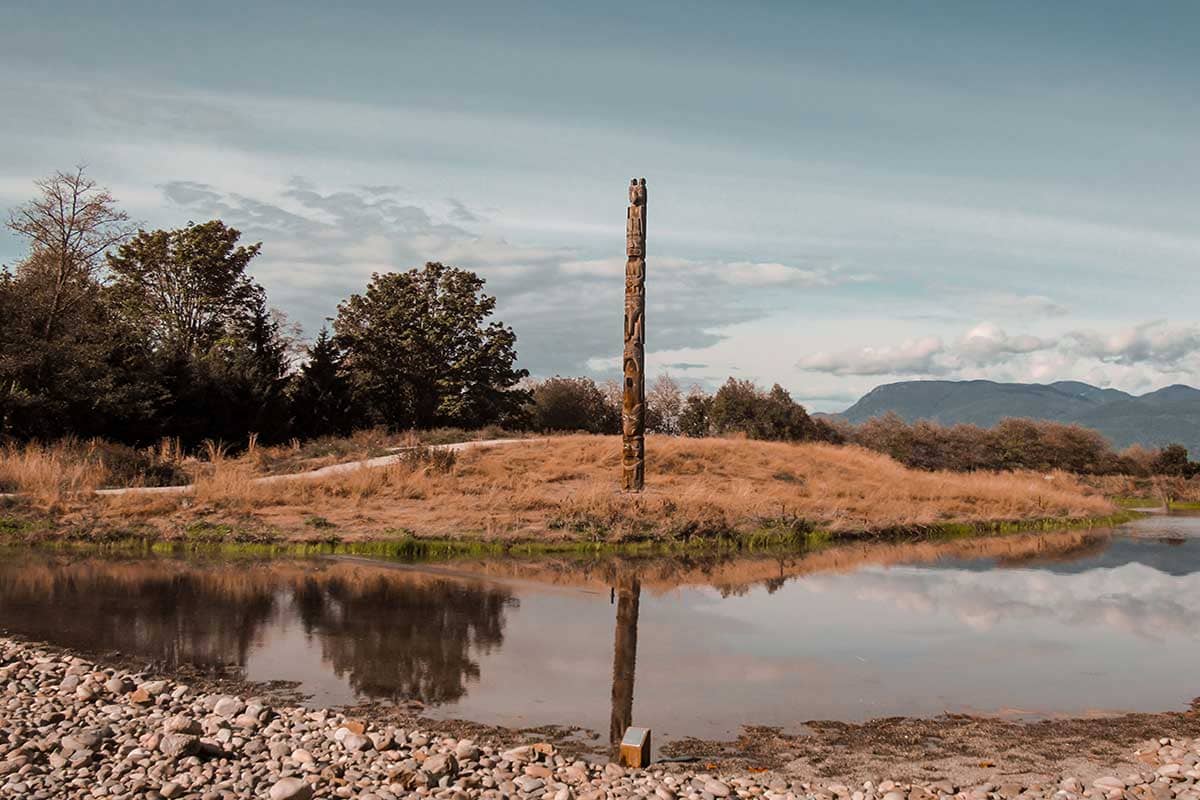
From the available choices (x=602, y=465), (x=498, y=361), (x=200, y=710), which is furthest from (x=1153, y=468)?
(x=200, y=710)

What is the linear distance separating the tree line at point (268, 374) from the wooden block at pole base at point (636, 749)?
2158 centimetres

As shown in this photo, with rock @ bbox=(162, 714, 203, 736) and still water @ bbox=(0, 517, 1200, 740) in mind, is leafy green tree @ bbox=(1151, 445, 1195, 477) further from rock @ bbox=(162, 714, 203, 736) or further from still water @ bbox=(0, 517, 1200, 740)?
rock @ bbox=(162, 714, 203, 736)

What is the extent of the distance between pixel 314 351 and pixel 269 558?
22202 millimetres

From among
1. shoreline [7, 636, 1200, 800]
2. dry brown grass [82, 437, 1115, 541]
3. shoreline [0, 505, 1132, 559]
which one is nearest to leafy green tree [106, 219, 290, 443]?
dry brown grass [82, 437, 1115, 541]

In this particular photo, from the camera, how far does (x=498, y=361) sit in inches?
1578

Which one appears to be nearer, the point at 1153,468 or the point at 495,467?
→ the point at 495,467

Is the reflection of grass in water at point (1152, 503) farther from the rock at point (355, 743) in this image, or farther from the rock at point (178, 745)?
the rock at point (178, 745)

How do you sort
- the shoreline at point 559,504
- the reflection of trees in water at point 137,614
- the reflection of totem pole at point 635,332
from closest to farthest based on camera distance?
the reflection of trees in water at point 137,614 < the shoreline at point 559,504 < the reflection of totem pole at point 635,332

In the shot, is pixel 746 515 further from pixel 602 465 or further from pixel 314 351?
pixel 314 351

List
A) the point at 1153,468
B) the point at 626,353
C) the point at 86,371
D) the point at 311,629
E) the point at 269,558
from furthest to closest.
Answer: the point at 1153,468 → the point at 86,371 → the point at 626,353 → the point at 269,558 → the point at 311,629

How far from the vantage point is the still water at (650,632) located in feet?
25.0

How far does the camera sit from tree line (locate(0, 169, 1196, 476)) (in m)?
26.2

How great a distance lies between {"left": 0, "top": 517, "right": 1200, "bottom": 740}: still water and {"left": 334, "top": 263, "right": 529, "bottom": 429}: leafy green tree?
24.6 metres

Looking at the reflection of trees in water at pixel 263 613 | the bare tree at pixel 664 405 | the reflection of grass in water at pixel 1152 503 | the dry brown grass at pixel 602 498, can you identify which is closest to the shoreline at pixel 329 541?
the dry brown grass at pixel 602 498
